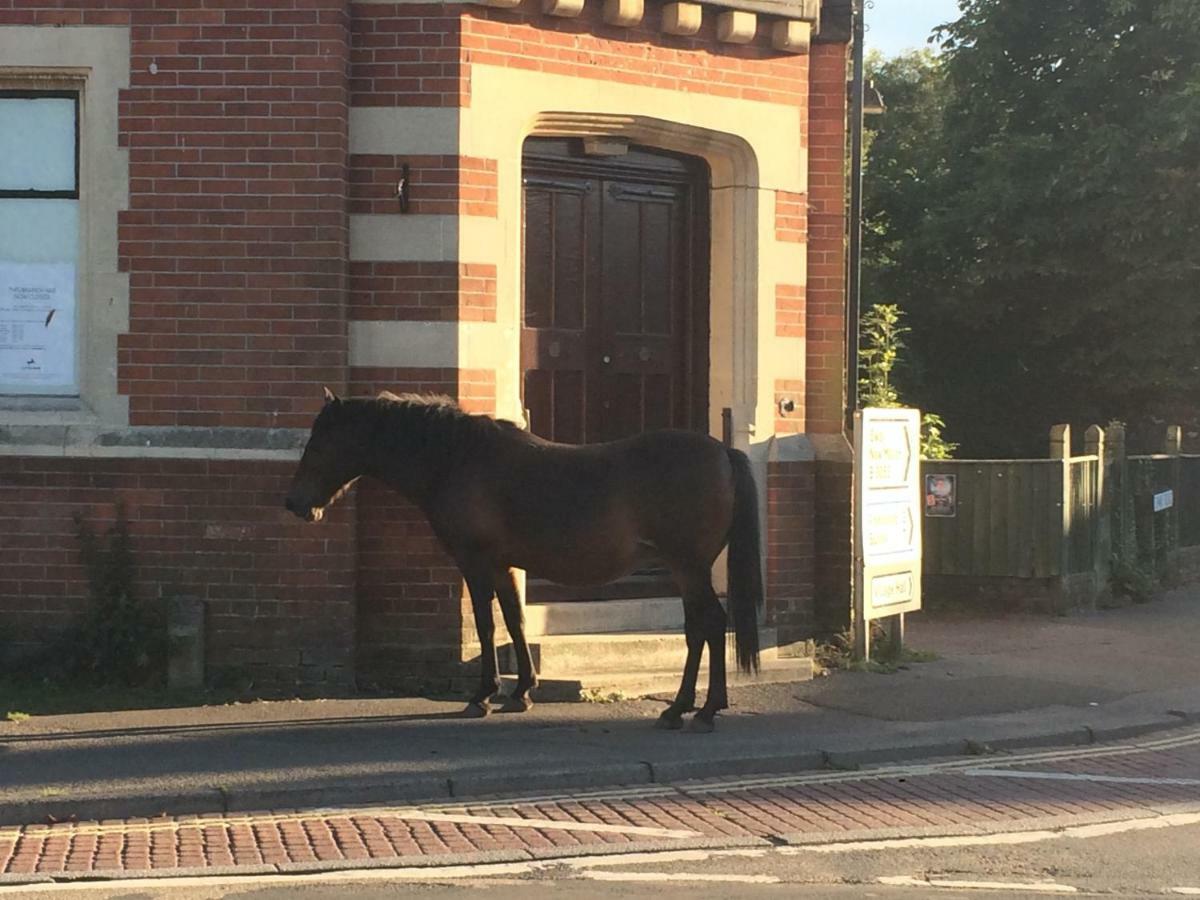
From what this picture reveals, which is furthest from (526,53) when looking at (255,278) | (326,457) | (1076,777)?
(1076,777)

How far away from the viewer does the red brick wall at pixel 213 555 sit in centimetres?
1042

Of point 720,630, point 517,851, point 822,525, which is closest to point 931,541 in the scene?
point 822,525

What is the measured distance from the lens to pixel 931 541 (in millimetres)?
16703

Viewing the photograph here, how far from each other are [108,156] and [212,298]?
115cm

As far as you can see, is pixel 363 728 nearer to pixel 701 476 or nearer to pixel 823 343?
pixel 701 476

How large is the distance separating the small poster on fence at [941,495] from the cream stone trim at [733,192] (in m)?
5.11

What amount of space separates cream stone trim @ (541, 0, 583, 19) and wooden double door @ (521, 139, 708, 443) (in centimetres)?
97

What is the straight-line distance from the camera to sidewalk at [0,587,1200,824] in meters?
7.69

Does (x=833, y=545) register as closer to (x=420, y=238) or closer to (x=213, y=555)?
(x=420, y=238)

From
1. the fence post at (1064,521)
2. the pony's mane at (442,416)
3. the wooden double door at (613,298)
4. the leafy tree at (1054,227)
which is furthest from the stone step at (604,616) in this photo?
the leafy tree at (1054,227)

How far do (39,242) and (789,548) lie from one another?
5.66m

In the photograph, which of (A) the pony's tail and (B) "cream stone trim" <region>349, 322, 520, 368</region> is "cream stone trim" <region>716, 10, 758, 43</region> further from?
(A) the pony's tail

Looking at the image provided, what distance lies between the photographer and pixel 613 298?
11789 mm

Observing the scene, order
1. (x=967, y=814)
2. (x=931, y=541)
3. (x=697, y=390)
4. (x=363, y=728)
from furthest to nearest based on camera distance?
(x=931, y=541) → (x=697, y=390) → (x=363, y=728) → (x=967, y=814)
